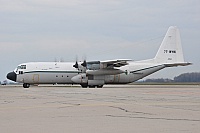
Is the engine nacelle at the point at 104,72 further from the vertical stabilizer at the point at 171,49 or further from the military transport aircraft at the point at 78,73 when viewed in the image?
the vertical stabilizer at the point at 171,49

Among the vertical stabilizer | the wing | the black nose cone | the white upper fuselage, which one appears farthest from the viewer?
the vertical stabilizer

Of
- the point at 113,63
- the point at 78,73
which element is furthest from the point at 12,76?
the point at 113,63

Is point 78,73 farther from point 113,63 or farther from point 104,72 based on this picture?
point 113,63

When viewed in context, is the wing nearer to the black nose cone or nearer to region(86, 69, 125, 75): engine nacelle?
region(86, 69, 125, 75): engine nacelle

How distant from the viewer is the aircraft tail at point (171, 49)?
171 feet

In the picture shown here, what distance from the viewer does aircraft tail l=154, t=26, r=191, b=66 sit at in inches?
2050

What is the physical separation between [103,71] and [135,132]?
39.3 m

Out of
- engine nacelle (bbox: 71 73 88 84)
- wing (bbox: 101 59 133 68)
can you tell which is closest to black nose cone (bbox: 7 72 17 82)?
engine nacelle (bbox: 71 73 88 84)

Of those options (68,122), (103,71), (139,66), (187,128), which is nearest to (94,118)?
(68,122)

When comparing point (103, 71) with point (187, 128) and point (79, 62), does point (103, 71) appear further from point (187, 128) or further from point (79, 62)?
point (187, 128)

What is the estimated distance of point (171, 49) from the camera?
2067 inches

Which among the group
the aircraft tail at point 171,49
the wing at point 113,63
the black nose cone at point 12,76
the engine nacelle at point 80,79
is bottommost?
the engine nacelle at point 80,79

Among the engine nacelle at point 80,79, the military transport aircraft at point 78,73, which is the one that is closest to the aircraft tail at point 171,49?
the military transport aircraft at point 78,73

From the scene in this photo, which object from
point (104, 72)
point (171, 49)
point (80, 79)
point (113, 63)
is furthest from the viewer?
point (171, 49)
